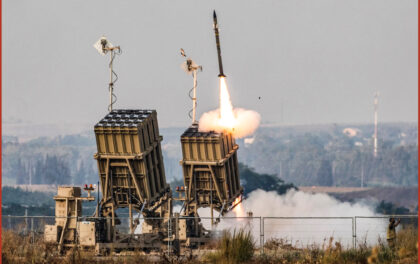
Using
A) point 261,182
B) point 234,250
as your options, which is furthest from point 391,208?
point 234,250

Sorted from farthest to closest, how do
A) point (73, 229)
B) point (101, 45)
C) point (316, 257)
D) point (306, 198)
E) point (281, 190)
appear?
point (281, 190) → point (306, 198) → point (101, 45) → point (73, 229) → point (316, 257)

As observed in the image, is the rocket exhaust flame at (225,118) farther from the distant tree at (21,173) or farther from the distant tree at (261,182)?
the distant tree at (21,173)

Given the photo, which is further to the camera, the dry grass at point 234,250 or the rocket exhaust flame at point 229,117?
the rocket exhaust flame at point 229,117

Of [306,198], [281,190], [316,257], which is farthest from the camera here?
[281,190]

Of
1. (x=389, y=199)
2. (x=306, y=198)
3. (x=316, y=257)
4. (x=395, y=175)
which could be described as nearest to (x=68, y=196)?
(x=316, y=257)

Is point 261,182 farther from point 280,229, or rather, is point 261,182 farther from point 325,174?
point 325,174

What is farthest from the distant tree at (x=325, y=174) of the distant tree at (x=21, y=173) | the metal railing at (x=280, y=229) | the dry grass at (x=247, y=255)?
the dry grass at (x=247, y=255)

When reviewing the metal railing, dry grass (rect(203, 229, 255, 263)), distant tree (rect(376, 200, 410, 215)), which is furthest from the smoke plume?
distant tree (rect(376, 200, 410, 215))

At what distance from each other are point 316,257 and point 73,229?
1116cm

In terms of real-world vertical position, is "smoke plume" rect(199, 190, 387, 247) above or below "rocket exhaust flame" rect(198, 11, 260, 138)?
below

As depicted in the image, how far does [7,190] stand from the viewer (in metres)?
143

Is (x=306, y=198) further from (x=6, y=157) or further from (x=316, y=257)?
(x=6, y=157)

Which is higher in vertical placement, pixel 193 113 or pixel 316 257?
pixel 193 113

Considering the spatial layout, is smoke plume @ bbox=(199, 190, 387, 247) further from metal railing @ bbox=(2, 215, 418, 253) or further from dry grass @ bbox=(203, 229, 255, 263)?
dry grass @ bbox=(203, 229, 255, 263)
